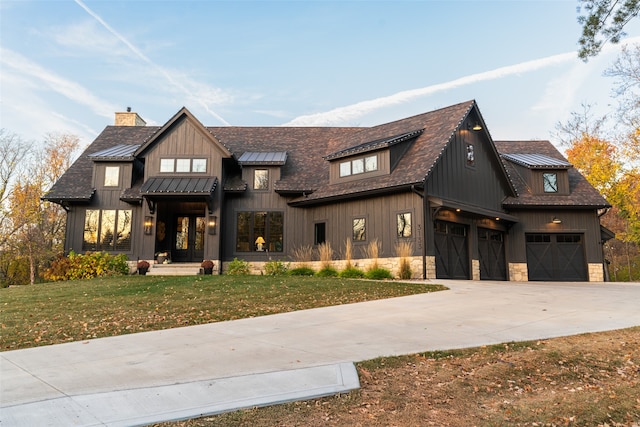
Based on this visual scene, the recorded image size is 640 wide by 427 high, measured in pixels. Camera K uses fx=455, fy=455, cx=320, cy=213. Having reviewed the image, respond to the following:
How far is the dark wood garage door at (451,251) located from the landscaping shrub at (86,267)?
1270 cm

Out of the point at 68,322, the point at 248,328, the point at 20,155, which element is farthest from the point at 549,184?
the point at 20,155

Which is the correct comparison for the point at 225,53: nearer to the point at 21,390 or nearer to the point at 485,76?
the point at 21,390

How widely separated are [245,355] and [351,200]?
13.2 meters

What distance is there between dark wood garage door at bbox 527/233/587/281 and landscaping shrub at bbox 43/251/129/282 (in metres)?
18.3

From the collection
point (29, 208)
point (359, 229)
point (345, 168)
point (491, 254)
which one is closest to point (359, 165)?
point (345, 168)

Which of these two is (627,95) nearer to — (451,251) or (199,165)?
(451,251)

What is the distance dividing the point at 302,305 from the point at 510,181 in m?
14.5

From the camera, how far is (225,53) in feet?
57.9

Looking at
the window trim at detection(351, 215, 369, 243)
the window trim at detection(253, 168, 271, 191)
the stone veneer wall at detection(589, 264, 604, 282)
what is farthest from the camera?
the stone veneer wall at detection(589, 264, 604, 282)

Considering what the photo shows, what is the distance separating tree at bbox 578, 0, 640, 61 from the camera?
8414 mm

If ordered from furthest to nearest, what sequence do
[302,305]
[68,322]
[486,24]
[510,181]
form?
1. [510,181]
2. [486,24]
3. [302,305]
4. [68,322]

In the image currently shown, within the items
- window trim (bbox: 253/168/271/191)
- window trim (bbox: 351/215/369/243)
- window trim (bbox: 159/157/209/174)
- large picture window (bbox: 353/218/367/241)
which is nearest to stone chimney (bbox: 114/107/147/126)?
window trim (bbox: 159/157/209/174)

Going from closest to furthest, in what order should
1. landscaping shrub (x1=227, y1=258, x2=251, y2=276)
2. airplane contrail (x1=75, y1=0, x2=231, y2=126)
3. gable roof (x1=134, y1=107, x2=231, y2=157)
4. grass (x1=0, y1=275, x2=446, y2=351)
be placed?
grass (x1=0, y1=275, x2=446, y2=351), landscaping shrub (x1=227, y1=258, x2=251, y2=276), gable roof (x1=134, y1=107, x2=231, y2=157), airplane contrail (x1=75, y1=0, x2=231, y2=126)

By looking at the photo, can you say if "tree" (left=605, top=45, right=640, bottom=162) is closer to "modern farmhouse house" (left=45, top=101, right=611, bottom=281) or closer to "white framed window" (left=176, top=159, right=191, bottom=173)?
"modern farmhouse house" (left=45, top=101, right=611, bottom=281)
